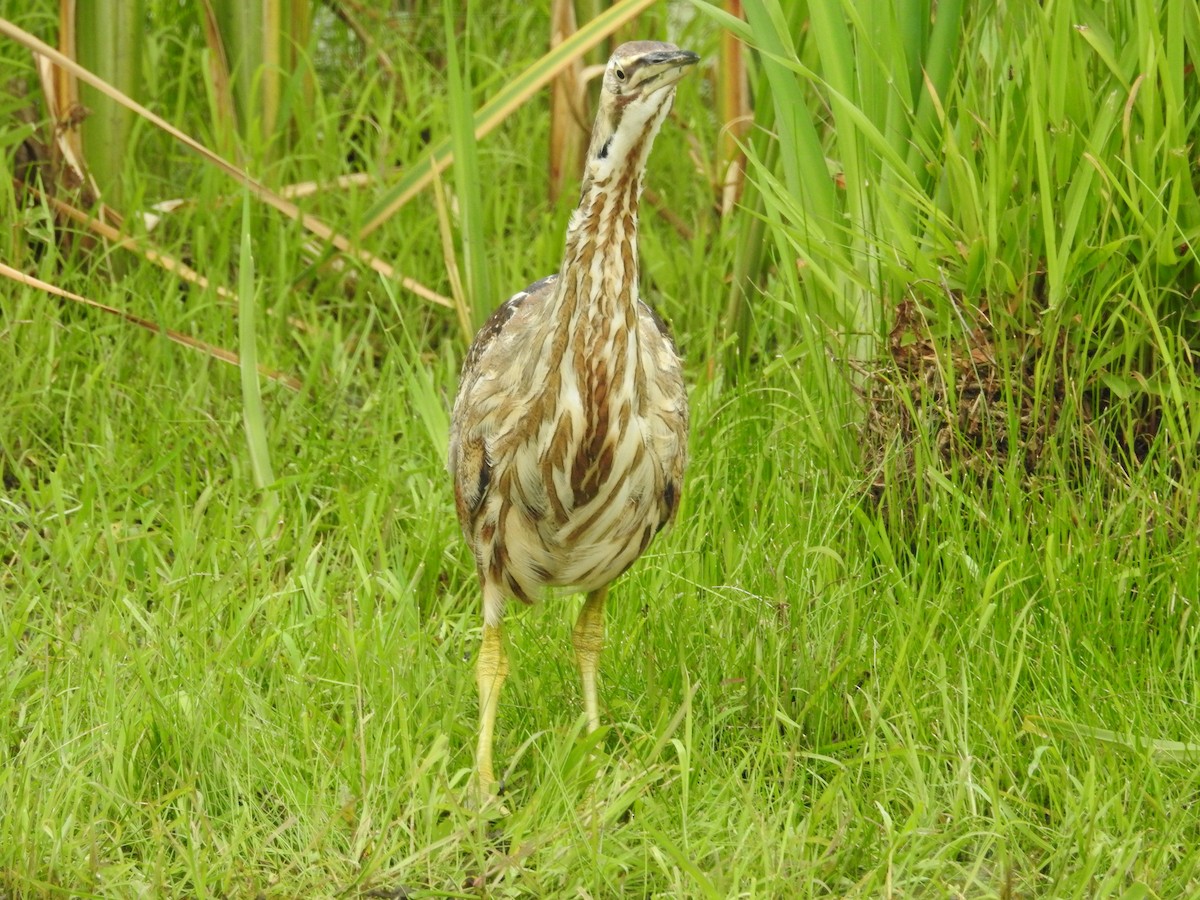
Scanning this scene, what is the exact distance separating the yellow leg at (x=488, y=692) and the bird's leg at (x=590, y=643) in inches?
6.8

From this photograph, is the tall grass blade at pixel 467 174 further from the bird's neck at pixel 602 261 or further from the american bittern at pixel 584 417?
the bird's neck at pixel 602 261

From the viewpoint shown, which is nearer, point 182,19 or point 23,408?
point 23,408

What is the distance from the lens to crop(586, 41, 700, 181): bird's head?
300 cm

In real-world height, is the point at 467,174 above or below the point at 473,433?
above

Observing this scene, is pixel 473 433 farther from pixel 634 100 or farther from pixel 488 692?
pixel 634 100

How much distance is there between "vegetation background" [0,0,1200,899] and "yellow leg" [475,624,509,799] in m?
0.09

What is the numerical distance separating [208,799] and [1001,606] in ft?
5.72

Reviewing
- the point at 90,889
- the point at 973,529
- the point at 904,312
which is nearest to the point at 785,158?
the point at 904,312

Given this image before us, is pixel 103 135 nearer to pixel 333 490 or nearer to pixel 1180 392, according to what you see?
pixel 333 490

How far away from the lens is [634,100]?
302 cm

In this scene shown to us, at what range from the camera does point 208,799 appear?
3377 millimetres

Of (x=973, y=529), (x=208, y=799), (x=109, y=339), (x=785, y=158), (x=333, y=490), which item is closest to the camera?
(x=208, y=799)

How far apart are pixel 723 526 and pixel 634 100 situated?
1527mm

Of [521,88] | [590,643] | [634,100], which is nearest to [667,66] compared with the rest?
[634,100]
